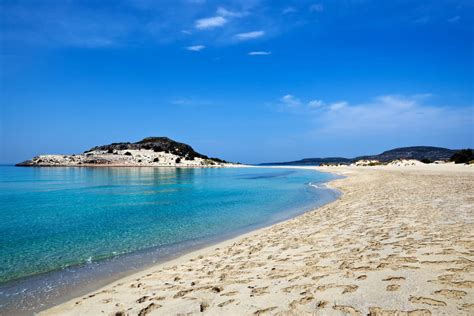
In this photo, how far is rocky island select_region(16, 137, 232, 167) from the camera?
123 metres

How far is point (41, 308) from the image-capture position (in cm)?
644

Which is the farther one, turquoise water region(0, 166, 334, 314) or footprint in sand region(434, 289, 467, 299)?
turquoise water region(0, 166, 334, 314)

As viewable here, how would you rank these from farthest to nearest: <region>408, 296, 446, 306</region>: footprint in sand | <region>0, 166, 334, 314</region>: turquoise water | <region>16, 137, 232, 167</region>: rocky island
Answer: <region>16, 137, 232, 167</region>: rocky island → <region>0, 166, 334, 314</region>: turquoise water → <region>408, 296, 446, 306</region>: footprint in sand

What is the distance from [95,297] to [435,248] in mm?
7864

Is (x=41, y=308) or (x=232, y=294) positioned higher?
(x=232, y=294)

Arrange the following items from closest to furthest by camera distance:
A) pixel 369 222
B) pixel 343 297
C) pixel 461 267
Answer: pixel 343 297 < pixel 461 267 < pixel 369 222

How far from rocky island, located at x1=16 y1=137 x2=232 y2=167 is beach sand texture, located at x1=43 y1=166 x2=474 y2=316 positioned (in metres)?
123

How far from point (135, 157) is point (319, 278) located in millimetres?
130662

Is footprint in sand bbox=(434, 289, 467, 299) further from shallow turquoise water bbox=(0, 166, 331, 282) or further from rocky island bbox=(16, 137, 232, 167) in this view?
rocky island bbox=(16, 137, 232, 167)

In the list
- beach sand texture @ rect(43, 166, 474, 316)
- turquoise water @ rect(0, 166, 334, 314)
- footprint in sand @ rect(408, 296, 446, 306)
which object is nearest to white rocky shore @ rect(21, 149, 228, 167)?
turquoise water @ rect(0, 166, 334, 314)

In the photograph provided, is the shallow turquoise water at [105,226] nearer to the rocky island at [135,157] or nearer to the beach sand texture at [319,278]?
the beach sand texture at [319,278]

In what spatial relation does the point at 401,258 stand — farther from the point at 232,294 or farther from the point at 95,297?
the point at 95,297

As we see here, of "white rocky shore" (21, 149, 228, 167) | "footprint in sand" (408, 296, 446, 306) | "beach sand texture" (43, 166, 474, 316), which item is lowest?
"beach sand texture" (43, 166, 474, 316)

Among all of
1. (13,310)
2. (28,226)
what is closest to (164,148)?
(28,226)
